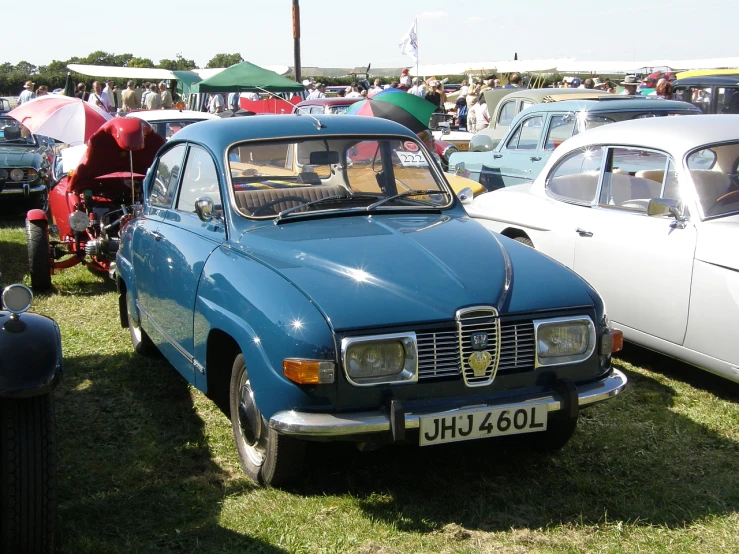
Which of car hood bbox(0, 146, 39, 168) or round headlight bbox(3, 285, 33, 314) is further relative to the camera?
car hood bbox(0, 146, 39, 168)

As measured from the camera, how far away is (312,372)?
339 centimetres

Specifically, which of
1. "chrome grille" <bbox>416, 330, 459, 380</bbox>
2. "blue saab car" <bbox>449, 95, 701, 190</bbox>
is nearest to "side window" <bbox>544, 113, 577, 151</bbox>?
"blue saab car" <bbox>449, 95, 701, 190</bbox>

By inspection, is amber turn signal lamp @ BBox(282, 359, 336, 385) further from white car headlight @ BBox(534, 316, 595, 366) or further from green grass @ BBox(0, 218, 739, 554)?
white car headlight @ BBox(534, 316, 595, 366)

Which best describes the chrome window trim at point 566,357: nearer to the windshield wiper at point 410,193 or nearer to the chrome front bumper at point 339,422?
the chrome front bumper at point 339,422

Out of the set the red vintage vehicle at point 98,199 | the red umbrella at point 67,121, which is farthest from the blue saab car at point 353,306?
the red umbrella at point 67,121

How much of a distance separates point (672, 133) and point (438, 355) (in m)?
2.96

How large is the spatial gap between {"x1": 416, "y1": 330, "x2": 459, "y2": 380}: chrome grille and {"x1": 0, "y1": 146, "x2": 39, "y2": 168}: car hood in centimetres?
1055

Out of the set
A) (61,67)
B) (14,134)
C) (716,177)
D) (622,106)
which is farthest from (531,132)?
(61,67)

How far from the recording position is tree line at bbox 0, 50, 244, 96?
6284cm

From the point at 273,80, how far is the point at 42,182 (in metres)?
9.11

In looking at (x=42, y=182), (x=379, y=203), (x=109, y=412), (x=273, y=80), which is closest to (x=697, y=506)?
(x=379, y=203)

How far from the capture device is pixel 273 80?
2070 cm

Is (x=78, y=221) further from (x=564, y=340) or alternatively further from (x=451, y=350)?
(x=564, y=340)

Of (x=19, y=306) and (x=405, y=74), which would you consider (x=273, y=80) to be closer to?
(x=405, y=74)
